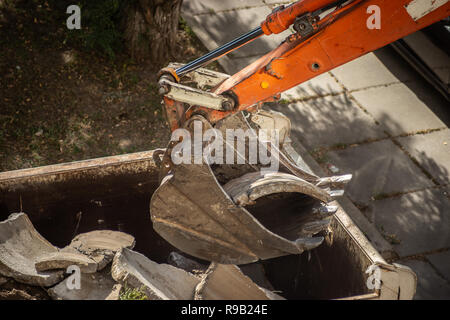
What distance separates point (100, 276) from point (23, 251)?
27.9 inches

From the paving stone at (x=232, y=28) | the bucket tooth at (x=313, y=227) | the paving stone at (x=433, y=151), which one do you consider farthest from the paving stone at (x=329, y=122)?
the bucket tooth at (x=313, y=227)

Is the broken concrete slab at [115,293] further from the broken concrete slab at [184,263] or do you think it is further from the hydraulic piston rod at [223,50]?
the hydraulic piston rod at [223,50]

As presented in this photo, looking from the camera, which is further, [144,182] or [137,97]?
[137,97]

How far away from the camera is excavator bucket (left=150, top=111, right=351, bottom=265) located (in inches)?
122

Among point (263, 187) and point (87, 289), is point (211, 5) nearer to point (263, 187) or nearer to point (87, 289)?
point (263, 187)

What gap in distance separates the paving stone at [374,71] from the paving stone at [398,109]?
0.52 ft

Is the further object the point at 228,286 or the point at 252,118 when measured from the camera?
the point at 252,118

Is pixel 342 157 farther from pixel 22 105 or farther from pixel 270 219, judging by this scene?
pixel 22 105

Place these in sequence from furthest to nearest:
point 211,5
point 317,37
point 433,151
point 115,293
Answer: point 211,5 < point 433,151 < point 115,293 < point 317,37

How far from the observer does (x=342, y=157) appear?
5.95 meters

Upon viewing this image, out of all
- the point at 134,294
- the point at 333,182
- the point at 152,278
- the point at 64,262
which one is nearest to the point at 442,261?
the point at 333,182

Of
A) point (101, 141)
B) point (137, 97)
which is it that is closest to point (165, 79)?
point (101, 141)

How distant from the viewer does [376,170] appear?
19.1 feet
